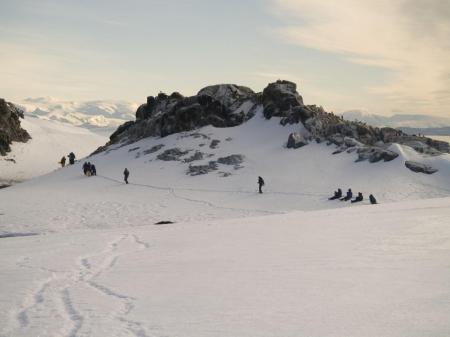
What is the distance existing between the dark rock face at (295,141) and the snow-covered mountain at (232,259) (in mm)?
7416

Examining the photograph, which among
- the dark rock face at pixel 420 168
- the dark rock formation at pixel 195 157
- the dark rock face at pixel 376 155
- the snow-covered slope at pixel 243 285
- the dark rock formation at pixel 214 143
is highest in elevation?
the dark rock formation at pixel 214 143

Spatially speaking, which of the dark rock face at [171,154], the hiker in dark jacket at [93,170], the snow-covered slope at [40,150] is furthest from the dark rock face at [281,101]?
the snow-covered slope at [40,150]

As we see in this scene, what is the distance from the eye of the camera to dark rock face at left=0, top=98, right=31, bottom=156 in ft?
243

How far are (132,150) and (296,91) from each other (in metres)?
22.9

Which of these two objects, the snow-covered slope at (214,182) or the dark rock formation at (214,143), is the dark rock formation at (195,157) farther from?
the dark rock formation at (214,143)

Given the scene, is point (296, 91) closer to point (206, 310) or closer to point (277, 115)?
point (277, 115)

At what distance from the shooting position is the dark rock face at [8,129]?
243 feet

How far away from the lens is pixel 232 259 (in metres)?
10.9

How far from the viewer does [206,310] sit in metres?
6.77

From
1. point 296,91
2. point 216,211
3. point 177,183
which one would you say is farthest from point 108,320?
point 296,91

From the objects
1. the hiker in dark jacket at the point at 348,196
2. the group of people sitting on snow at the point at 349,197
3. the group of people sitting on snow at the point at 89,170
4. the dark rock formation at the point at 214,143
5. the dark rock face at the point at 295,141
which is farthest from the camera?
the dark rock formation at the point at 214,143

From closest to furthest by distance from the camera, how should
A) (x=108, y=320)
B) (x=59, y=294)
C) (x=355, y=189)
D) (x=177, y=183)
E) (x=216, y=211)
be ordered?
(x=108, y=320) → (x=59, y=294) → (x=216, y=211) → (x=355, y=189) → (x=177, y=183)

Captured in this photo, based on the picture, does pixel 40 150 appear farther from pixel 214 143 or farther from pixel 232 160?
pixel 232 160

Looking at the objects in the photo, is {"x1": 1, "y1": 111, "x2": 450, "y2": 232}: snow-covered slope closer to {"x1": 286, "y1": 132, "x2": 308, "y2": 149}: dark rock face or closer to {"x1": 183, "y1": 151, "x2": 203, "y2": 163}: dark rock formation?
{"x1": 183, "y1": 151, "x2": 203, "y2": 163}: dark rock formation
